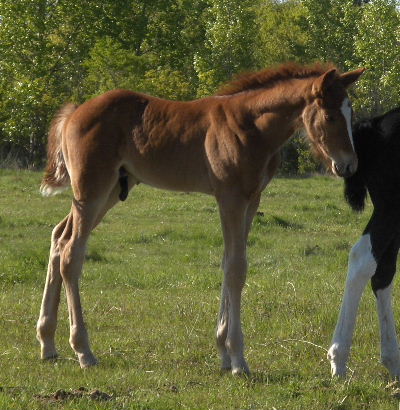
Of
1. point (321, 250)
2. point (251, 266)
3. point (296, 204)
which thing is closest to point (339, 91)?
point (251, 266)

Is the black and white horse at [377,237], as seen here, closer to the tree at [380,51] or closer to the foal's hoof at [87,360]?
the foal's hoof at [87,360]

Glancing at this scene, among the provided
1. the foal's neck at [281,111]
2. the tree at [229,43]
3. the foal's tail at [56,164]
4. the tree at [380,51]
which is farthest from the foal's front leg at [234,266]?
the tree at [229,43]

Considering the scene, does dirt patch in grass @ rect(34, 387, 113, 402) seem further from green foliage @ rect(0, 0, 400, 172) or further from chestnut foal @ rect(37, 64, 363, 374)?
green foliage @ rect(0, 0, 400, 172)

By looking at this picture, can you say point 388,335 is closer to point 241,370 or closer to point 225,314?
point 241,370

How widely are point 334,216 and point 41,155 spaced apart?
20.5 m

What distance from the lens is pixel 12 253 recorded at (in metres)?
11.8

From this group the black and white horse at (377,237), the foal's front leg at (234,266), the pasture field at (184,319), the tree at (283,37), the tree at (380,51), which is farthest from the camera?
the tree at (283,37)

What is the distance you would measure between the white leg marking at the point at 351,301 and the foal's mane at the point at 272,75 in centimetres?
119

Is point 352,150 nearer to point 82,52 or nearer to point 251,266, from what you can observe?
point 251,266

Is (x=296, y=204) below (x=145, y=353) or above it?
below

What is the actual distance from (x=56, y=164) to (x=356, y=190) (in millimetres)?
2303

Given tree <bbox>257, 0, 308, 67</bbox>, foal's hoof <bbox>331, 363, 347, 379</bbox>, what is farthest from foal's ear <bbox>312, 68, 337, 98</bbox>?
tree <bbox>257, 0, 308, 67</bbox>

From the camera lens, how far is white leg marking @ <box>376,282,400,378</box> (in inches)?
248

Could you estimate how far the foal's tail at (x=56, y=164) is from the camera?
730 centimetres
